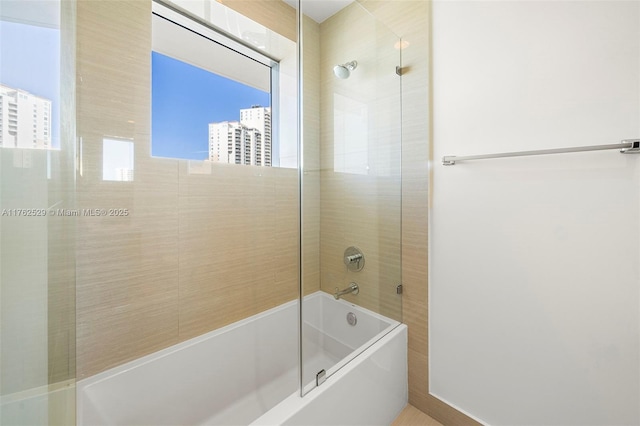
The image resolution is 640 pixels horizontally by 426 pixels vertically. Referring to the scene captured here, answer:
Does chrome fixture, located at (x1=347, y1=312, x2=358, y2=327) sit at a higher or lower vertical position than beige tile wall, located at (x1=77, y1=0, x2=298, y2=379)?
lower

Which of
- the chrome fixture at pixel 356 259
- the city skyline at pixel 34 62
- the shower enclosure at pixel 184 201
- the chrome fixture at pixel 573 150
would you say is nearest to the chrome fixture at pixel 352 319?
the shower enclosure at pixel 184 201

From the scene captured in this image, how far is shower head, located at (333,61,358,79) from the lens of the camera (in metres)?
1.45

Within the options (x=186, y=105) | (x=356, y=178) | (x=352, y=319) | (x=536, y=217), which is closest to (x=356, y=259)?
(x=352, y=319)

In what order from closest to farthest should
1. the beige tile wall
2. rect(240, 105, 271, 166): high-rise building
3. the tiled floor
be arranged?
the beige tile wall, the tiled floor, rect(240, 105, 271, 166): high-rise building

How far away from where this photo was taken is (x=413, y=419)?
140cm

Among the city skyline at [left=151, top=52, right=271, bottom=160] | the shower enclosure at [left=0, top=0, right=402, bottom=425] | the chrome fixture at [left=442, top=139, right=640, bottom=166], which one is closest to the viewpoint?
the shower enclosure at [left=0, top=0, right=402, bottom=425]

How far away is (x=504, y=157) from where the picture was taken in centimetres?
114

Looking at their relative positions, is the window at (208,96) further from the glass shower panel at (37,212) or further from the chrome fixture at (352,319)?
the chrome fixture at (352,319)

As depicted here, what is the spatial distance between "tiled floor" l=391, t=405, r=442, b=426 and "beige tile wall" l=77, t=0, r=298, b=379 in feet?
3.23

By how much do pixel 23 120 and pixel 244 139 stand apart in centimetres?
91

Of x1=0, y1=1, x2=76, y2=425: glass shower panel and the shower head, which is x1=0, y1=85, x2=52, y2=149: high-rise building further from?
the shower head

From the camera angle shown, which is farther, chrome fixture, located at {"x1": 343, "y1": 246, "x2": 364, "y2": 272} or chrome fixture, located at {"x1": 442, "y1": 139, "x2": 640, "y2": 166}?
chrome fixture, located at {"x1": 343, "y1": 246, "x2": 364, "y2": 272}

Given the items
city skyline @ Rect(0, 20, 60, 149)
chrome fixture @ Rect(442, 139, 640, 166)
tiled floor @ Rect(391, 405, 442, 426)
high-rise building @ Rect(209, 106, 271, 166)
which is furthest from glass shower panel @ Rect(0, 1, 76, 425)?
chrome fixture @ Rect(442, 139, 640, 166)

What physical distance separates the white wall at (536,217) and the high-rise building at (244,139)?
3.24 feet
